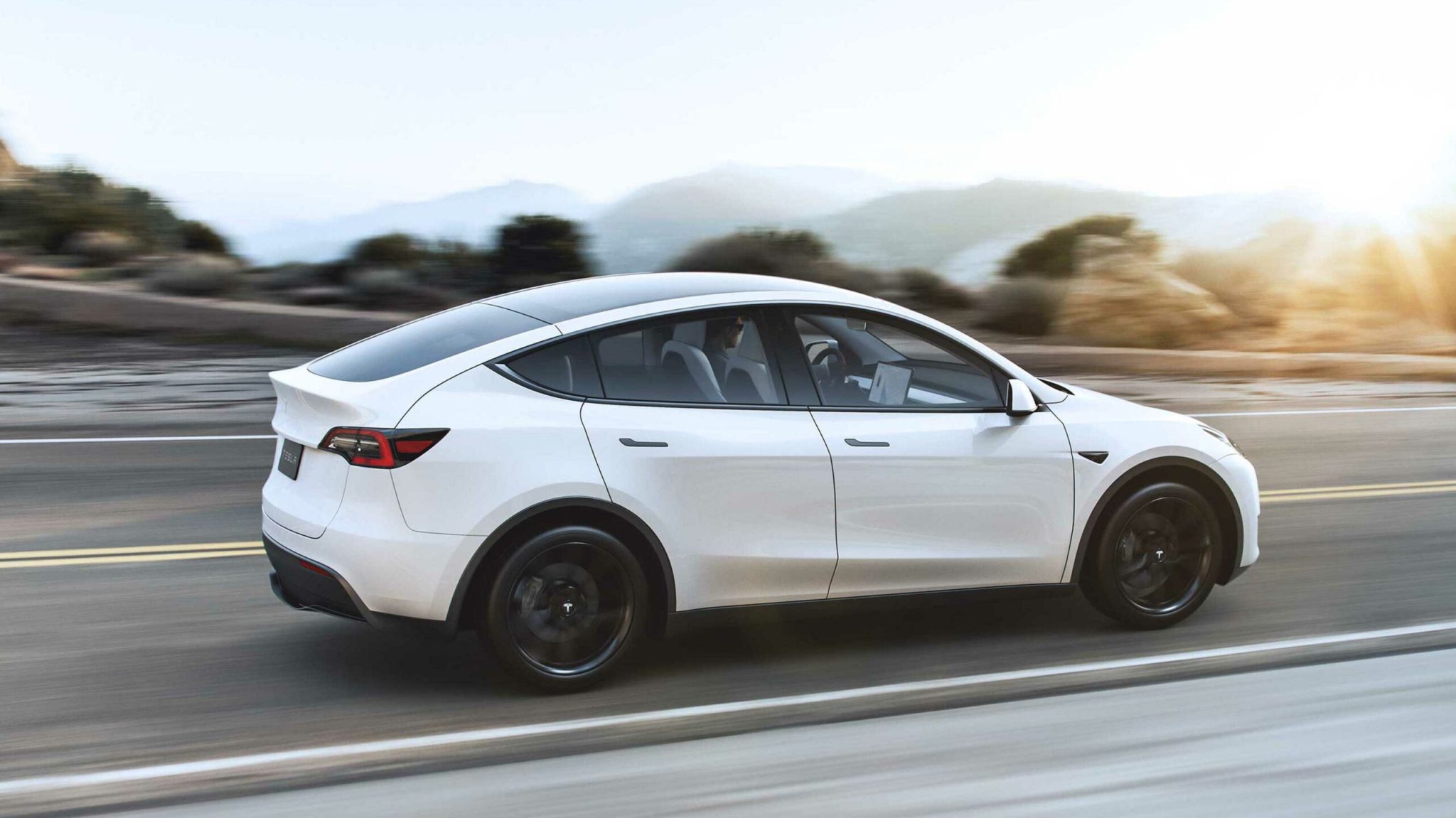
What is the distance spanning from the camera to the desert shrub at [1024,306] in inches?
781

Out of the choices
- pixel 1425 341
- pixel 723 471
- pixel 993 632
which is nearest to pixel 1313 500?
pixel 993 632

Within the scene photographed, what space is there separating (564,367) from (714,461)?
25.0 inches

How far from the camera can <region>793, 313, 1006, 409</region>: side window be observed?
5422 mm

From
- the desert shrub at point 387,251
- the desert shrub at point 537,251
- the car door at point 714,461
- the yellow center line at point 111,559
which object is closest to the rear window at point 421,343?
the car door at point 714,461

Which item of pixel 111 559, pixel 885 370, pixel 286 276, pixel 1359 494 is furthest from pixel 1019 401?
pixel 286 276

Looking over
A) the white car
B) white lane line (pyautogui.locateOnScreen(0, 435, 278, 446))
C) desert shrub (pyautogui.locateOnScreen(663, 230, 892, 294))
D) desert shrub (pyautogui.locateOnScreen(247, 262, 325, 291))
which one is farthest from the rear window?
desert shrub (pyautogui.locateOnScreen(663, 230, 892, 294))

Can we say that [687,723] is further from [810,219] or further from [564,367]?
[810,219]

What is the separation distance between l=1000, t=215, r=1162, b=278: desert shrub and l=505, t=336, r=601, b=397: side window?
1680 cm

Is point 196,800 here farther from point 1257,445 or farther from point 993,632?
point 1257,445

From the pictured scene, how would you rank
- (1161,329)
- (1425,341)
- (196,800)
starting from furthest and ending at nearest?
(1425,341)
(1161,329)
(196,800)

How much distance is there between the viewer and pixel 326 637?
5711 mm

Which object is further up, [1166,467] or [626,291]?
[626,291]

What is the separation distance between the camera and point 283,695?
16.4ft

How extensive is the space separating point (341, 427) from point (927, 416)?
7.22ft
